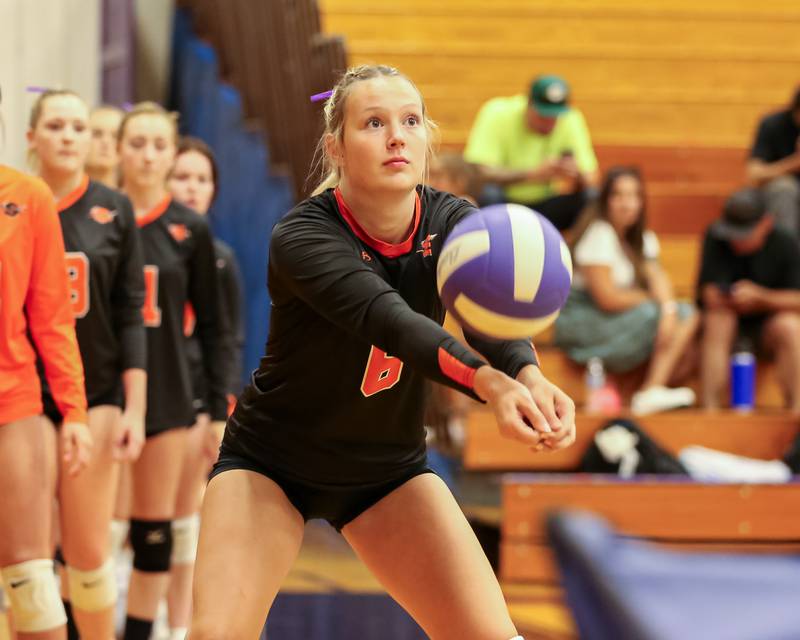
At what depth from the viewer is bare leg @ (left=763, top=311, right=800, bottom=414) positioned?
623 centimetres

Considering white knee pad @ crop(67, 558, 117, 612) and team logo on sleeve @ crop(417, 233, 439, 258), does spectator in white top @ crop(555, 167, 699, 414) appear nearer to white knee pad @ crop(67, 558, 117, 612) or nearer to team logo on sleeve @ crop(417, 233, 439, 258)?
white knee pad @ crop(67, 558, 117, 612)

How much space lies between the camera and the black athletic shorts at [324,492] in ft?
8.58

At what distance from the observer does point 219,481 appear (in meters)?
2.56

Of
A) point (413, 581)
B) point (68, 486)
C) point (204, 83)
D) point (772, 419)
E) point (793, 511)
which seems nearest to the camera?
point (413, 581)

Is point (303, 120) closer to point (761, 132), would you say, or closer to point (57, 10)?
point (57, 10)

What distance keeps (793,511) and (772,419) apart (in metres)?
0.55

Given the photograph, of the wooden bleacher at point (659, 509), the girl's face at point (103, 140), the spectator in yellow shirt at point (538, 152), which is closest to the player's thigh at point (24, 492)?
the girl's face at point (103, 140)

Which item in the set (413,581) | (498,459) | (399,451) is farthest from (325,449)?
(498,459)

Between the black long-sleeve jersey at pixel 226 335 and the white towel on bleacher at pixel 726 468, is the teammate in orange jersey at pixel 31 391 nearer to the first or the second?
the black long-sleeve jersey at pixel 226 335

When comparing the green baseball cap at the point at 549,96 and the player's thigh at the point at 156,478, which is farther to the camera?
the green baseball cap at the point at 549,96

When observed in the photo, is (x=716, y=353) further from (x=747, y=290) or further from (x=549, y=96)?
(x=549, y=96)

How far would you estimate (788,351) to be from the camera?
6.27 meters

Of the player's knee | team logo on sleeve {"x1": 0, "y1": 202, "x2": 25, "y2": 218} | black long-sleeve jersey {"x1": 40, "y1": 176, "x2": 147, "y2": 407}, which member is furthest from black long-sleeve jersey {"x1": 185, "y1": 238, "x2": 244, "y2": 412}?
the player's knee

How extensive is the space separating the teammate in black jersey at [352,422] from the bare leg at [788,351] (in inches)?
156
